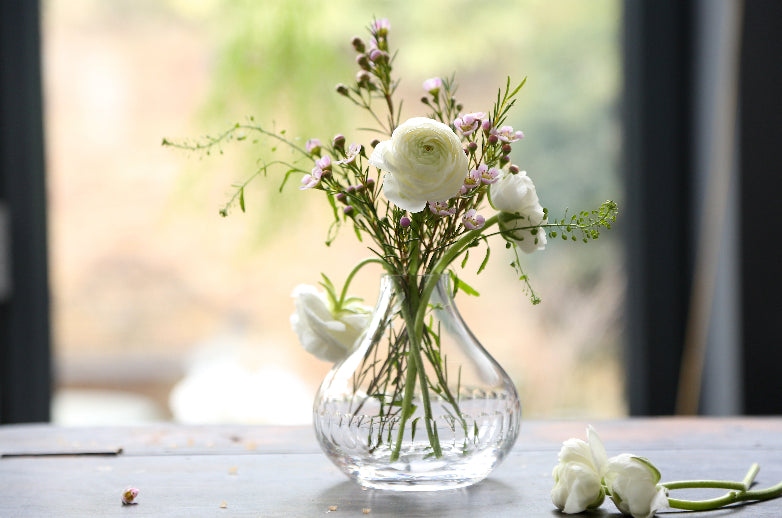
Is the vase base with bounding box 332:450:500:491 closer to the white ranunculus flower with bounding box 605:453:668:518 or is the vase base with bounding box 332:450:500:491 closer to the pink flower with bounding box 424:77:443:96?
the white ranunculus flower with bounding box 605:453:668:518

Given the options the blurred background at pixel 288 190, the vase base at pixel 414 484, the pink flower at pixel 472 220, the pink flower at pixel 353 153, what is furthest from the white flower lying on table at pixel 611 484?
the blurred background at pixel 288 190

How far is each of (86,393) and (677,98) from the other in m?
1.74

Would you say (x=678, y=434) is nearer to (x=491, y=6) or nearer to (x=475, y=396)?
(x=475, y=396)

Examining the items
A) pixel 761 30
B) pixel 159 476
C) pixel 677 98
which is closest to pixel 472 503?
pixel 159 476

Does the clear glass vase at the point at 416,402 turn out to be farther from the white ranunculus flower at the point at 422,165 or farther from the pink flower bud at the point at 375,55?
the pink flower bud at the point at 375,55

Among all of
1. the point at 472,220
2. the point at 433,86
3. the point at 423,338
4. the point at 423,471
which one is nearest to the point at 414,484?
the point at 423,471

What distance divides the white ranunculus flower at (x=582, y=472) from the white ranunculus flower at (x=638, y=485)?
2cm

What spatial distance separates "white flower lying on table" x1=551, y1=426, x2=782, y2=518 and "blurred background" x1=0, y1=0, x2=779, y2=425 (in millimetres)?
1372

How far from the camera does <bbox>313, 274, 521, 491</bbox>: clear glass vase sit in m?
0.78

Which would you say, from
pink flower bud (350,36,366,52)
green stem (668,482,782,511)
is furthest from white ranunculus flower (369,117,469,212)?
green stem (668,482,782,511)

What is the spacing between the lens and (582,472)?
2.38ft

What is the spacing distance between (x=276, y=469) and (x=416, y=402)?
253 millimetres

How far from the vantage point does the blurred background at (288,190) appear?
212 cm

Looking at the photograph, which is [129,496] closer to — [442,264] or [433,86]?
[442,264]
